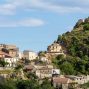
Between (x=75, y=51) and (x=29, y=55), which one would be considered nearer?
(x=75, y=51)

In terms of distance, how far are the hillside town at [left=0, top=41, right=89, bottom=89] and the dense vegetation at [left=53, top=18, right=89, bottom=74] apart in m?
1.04

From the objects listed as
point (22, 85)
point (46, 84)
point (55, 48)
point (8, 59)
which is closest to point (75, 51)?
point (55, 48)

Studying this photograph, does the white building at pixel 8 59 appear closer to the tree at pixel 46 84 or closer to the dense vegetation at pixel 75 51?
the dense vegetation at pixel 75 51

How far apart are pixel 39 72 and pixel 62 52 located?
44.7ft

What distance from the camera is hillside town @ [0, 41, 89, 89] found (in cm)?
11088

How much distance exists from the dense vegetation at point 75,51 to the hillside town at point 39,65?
3.40 feet

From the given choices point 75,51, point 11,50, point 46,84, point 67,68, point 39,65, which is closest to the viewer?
point 46,84

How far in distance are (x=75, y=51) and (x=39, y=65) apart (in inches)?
308

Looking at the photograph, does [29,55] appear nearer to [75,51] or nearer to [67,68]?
[75,51]

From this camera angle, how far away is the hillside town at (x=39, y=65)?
111 meters

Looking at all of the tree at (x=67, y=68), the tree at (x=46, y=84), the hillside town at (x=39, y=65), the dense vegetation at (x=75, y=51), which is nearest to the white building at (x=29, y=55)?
the hillside town at (x=39, y=65)

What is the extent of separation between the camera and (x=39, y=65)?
12044 centimetres

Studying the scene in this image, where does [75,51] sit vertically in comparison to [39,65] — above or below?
above

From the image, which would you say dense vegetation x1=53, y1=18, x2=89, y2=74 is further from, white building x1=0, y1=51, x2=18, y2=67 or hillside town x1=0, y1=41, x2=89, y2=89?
white building x1=0, y1=51, x2=18, y2=67
